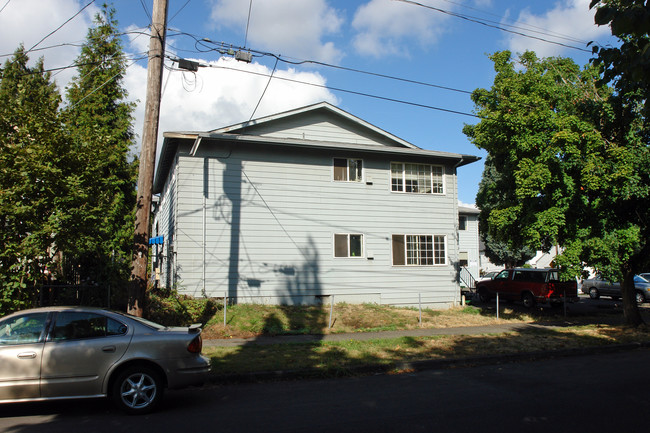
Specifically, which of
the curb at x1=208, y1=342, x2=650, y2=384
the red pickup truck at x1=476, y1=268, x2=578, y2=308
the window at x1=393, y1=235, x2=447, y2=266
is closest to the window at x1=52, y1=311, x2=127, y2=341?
the curb at x1=208, y1=342, x2=650, y2=384

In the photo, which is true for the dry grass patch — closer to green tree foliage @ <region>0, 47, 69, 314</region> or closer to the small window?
green tree foliage @ <region>0, 47, 69, 314</region>

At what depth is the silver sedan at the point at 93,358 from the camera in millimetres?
5984

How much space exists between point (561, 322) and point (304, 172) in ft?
35.0

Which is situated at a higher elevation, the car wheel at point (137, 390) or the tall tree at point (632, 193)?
the tall tree at point (632, 193)

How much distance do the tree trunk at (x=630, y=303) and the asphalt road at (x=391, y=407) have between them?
265 inches

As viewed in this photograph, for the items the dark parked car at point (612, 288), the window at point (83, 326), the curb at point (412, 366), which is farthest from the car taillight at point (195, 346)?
the dark parked car at point (612, 288)

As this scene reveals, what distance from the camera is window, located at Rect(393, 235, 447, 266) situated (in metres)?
18.9

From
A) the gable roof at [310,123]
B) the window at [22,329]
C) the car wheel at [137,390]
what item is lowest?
the car wheel at [137,390]

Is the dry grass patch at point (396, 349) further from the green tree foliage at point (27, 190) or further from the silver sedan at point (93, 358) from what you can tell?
the green tree foliage at point (27, 190)

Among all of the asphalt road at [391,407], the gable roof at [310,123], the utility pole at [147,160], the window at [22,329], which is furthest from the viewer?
the gable roof at [310,123]

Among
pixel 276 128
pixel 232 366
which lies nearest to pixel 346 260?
pixel 276 128

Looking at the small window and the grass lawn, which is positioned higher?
the small window

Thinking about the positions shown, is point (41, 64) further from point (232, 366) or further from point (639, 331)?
point (639, 331)

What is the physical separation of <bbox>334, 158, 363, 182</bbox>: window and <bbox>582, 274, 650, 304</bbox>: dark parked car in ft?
47.3
